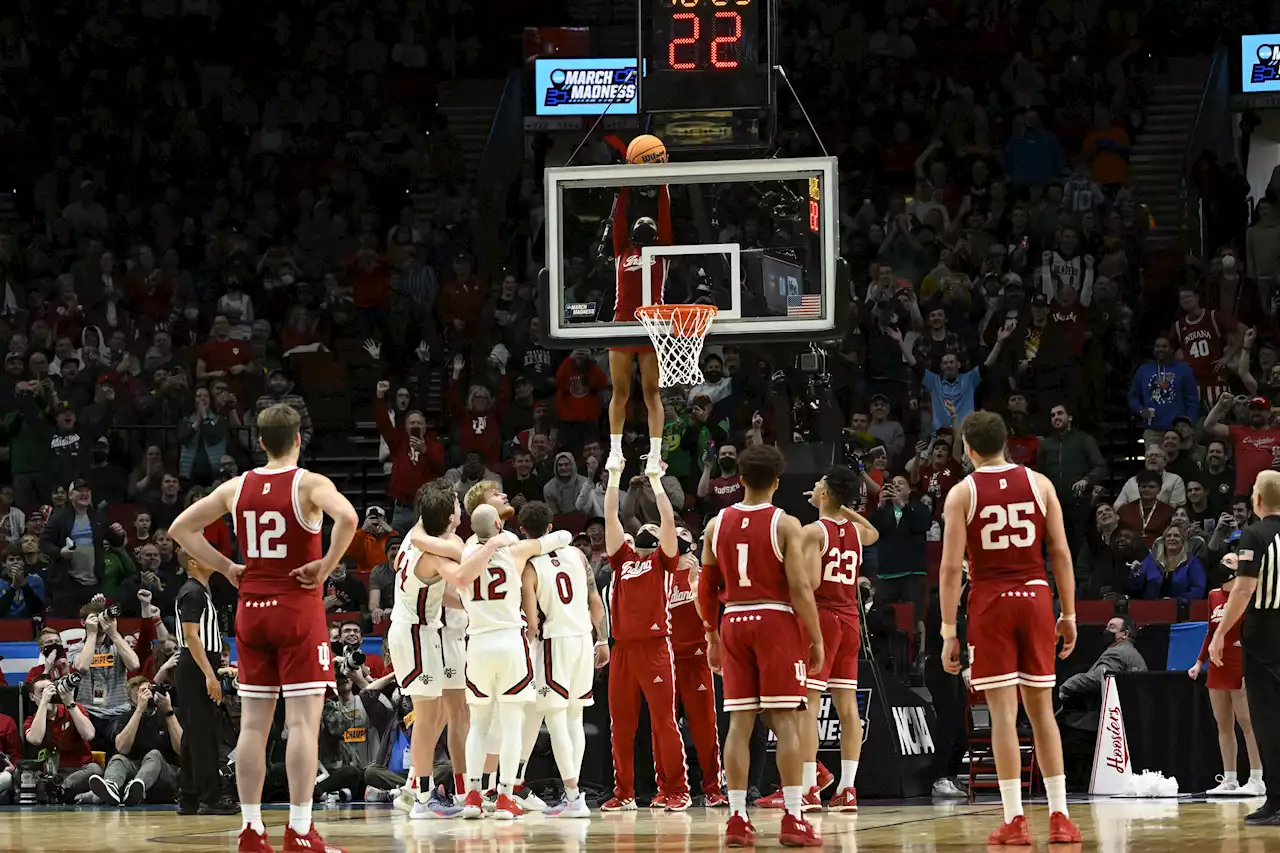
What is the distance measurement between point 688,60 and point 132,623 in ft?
27.4

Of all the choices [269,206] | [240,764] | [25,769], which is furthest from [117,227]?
[240,764]

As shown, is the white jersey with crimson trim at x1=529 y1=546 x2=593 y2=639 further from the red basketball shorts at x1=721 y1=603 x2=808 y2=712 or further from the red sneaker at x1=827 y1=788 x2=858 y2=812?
the red basketball shorts at x1=721 y1=603 x2=808 y2=712

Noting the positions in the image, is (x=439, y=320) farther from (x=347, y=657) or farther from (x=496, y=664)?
(x=496, y=664)

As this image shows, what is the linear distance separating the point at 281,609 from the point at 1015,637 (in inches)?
153

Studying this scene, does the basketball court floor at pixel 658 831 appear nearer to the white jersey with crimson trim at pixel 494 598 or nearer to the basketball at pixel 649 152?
the white jersey with crimson trim at pixel 494 598

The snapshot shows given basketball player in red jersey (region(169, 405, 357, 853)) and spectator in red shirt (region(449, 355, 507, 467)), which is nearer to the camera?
basketball player in red jersey (region(169, 405, 357, 853))

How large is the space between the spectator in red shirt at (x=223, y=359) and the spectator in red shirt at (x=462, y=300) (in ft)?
8.40

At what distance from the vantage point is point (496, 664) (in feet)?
41.2

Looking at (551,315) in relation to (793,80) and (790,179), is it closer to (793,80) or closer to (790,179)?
(790,179)

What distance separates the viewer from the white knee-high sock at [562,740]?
13.2m

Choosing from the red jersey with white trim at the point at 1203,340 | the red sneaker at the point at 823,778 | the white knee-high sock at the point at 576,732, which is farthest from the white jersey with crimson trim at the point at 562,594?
the red jersey with white trim at the point at 1203,340

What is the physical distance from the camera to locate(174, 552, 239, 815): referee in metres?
12.9

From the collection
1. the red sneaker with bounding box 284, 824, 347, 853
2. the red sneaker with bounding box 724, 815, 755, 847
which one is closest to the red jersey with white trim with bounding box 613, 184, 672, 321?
the red sneaker with bounding box 724, 815, 755, 847

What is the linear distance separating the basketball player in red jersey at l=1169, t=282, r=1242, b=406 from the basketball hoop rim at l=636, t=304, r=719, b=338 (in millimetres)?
9789
